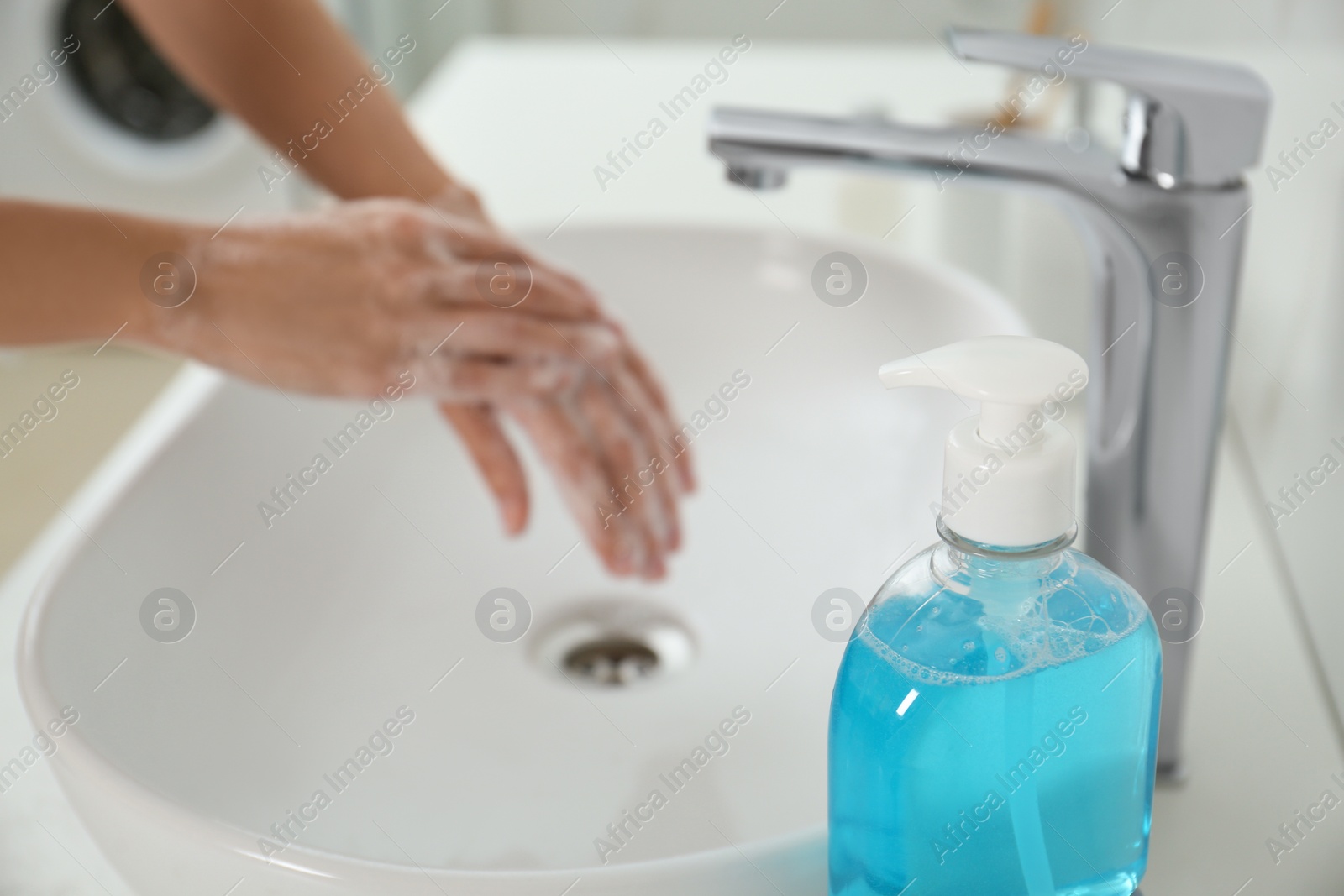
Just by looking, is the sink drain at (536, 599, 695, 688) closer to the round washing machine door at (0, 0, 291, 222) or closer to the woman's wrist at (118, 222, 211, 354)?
the woman's wrist at (118, 222, 211, 354)

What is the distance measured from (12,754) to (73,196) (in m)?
1.58

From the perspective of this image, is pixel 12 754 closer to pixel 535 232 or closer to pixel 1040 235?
pixel 535 232

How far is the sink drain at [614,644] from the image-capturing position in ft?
1.85

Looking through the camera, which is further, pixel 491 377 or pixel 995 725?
pixel 491 377

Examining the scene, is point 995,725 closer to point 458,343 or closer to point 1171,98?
point 1171,98

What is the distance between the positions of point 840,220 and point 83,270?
1.72 feet

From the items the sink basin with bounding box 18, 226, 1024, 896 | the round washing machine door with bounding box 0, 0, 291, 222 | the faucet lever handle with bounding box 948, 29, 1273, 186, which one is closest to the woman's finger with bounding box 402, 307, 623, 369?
the sink basin with bounding box 18, 226, 1024, 896

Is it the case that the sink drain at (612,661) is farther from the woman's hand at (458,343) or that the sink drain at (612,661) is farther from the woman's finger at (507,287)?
the woman's finger at (507,287)

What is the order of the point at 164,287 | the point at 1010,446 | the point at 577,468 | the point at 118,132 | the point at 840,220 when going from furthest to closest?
the point at 118,132
the point at 840,220
the point at 577,468
the point at 164,287
the point at 1010,446

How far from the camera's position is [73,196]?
1.81m

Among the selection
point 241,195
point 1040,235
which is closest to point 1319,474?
point 1040,235

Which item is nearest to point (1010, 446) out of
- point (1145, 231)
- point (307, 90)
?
point (1145, 231)

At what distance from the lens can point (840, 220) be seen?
2.76 ft

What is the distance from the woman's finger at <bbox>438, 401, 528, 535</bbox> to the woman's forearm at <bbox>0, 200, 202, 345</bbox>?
0.49ft
